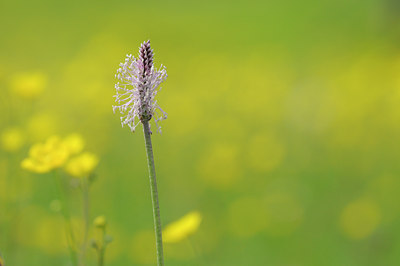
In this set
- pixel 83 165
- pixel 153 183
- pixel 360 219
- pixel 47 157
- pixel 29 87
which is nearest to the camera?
pixel 153 183

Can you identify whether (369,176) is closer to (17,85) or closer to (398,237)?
(398,237)

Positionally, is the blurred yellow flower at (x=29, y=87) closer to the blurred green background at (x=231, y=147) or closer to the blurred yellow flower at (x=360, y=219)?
the blurred green background at (x=231, y=147)

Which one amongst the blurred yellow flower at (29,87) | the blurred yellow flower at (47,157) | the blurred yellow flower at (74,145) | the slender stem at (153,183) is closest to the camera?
the slender stem at (153,183)

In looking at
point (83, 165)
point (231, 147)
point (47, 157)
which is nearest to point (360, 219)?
point (231, 147)

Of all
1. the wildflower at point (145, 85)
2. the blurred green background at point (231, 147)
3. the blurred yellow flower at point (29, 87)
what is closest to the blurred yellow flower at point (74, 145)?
the wildflower at point (145, 85)

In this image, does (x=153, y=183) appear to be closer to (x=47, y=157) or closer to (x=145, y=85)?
(x=145, y=85)

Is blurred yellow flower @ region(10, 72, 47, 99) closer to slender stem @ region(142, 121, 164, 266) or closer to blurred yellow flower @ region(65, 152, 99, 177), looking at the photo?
blurred yellow flower @ region(65, 152, 99, 177)

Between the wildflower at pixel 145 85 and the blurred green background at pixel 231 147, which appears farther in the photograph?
the blurred green background at pixel 231 147
